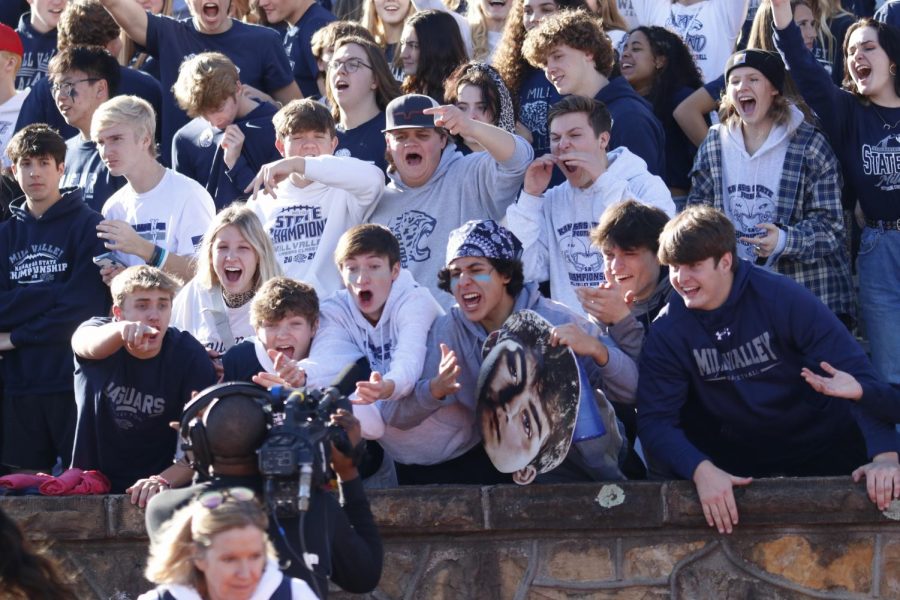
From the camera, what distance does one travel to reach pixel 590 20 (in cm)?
794

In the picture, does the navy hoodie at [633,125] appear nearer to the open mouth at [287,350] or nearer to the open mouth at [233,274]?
the open mouth at [233,274]

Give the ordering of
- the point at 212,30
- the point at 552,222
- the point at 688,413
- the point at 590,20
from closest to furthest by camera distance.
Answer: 1. the point at 688,413
2. the point at 552,222
3. the point at 590,20
4. the point at 212,30

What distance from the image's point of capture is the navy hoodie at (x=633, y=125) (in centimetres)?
774

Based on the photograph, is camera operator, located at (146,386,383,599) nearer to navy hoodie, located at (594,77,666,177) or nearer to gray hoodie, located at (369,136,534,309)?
gray hoodie, located at (369,136,534,309)

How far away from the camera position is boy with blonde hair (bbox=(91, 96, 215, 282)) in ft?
25.3

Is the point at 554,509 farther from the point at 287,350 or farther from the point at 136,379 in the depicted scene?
the point at 136,379

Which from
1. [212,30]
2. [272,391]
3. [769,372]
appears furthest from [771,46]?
[272,391]

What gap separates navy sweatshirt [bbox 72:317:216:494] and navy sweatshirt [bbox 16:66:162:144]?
2.89 meters

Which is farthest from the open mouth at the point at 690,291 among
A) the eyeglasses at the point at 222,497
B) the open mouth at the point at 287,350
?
the eyeglasses at the point at 222,497

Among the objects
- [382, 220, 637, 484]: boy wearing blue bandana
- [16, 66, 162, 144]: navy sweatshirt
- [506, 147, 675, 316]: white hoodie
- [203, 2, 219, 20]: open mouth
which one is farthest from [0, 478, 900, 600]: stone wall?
[203, 2, 219, 20]: open mouth

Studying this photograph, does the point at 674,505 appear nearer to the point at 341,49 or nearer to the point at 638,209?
the point at 638,209

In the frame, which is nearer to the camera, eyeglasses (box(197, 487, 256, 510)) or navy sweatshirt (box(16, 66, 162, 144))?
eyeglasses (box(197, 487, 256, 510))

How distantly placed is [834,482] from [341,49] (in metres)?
3.76

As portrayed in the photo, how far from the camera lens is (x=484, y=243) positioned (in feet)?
20.7
